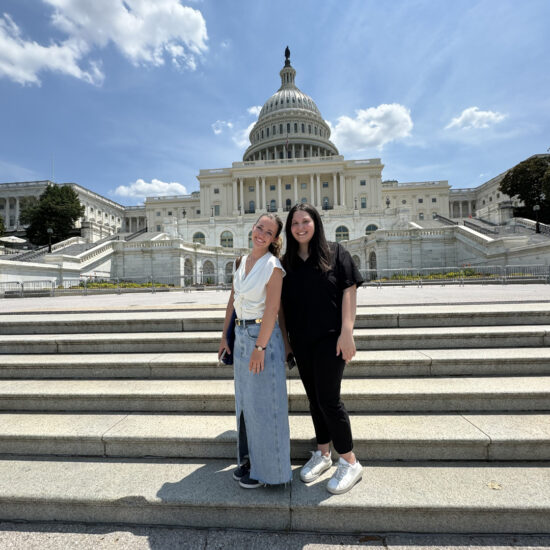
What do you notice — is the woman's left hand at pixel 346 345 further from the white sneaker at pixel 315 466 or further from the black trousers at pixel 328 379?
the white sneaker at pixel 315 466

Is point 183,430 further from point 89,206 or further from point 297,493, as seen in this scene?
point 89,206

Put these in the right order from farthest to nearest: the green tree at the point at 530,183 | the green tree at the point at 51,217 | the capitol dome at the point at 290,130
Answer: the capitol dome at the point at 290,130 → the green tree at the point at 51,217 → the green tree at the point at 530,183

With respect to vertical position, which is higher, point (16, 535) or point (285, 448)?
point (285, 448)

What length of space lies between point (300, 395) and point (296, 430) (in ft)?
1.53

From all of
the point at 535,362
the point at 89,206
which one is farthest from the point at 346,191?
the point at 535,362

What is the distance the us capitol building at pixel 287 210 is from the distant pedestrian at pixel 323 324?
22821mm

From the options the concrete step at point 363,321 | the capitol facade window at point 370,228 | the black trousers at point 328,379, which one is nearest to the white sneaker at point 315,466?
the black trousers at point 328,379

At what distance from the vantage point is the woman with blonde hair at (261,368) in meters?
2.60

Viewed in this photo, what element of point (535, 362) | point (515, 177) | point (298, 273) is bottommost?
point (535, 362)

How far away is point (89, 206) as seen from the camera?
3270 inches

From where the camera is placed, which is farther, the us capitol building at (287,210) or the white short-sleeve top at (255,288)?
the us capitol building at (287,210)

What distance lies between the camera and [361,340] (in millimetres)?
4766

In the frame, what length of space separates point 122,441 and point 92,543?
0.90 meters

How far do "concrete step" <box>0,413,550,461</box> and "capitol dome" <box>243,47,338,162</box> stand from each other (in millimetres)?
86961
